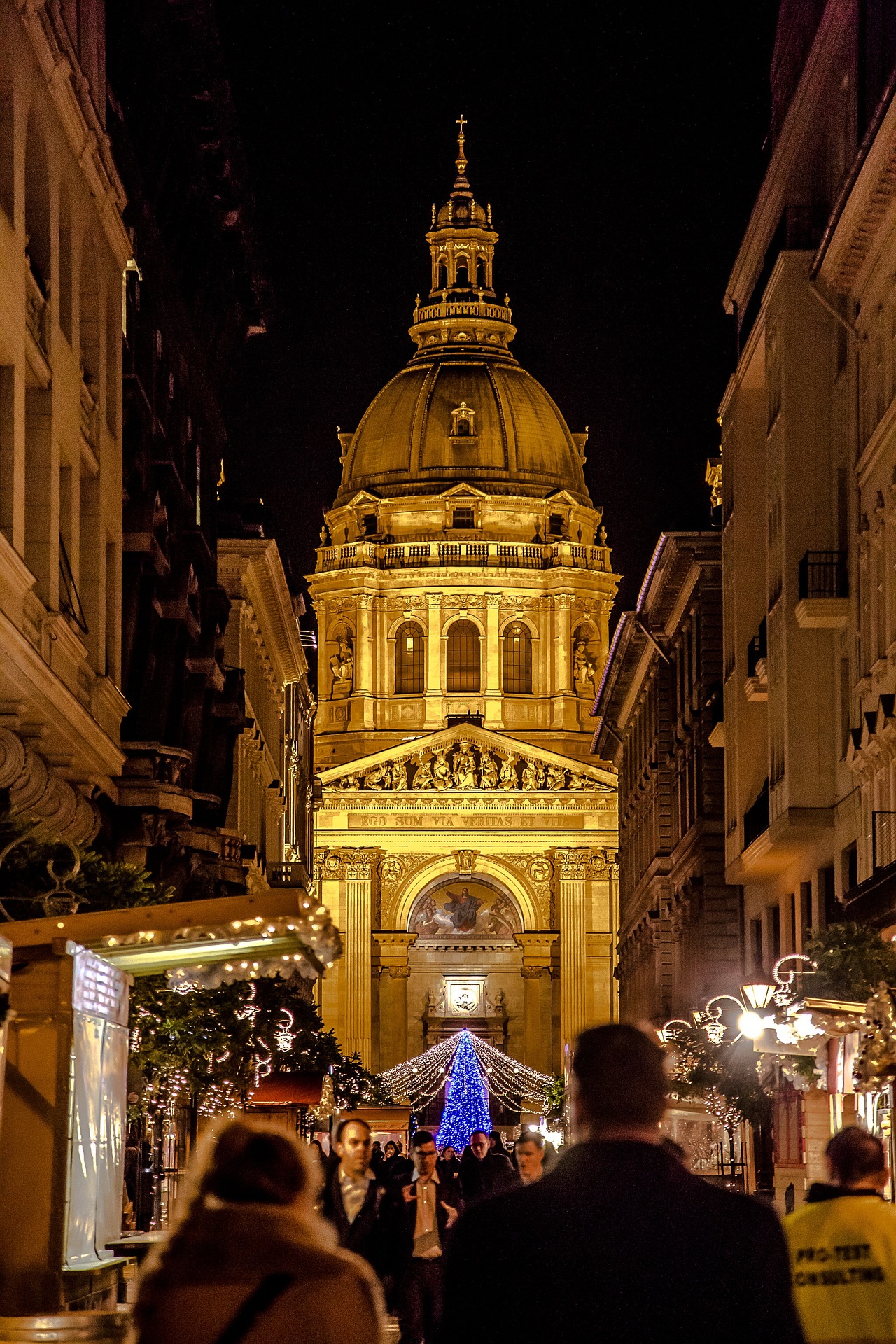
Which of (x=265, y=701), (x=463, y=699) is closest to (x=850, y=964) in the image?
(x=265, y=701)

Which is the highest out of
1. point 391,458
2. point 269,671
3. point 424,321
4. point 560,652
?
point 424,321

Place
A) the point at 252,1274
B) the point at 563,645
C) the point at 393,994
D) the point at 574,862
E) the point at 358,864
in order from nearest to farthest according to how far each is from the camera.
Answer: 1. the point at 252,1274
2. the point at 393,994
3. the point at 358,864
4. the point at 574,862
5. the point at 563,645

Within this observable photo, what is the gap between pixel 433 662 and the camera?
Answer: 129500 millimetres

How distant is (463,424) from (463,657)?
12288mm

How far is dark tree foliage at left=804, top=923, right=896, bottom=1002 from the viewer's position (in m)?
27.4

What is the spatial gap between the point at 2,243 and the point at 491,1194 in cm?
1853

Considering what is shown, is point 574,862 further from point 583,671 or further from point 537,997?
point 583,671

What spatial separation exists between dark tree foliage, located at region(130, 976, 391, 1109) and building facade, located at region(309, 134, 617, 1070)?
58857 mm

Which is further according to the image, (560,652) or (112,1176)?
(560,652)

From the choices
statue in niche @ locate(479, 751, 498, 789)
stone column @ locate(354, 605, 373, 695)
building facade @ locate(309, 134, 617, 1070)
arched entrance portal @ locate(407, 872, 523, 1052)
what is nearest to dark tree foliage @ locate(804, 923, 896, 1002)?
building facade @ locate(309, 134, 617, 1070)

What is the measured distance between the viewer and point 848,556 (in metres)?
35.6

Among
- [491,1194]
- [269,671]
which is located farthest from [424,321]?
[491,1194]

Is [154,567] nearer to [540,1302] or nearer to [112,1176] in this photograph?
[112,1176]

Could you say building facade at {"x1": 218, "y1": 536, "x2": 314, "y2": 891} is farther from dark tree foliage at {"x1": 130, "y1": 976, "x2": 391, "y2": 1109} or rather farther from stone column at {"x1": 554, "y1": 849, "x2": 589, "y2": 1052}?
stone column at {"x1": 554, "y1": 849, "x2": 589, "y2": 1052}
